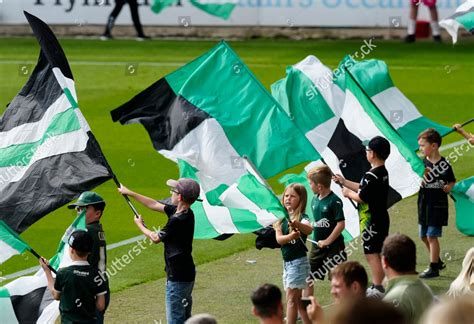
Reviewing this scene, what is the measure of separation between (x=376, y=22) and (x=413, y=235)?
2077 cm

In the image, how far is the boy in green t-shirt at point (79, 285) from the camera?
31.9 ft

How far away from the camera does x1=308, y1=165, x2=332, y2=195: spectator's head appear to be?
1191cm

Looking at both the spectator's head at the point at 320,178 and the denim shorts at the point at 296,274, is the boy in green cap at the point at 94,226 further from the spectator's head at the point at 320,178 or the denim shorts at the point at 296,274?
the spectator's head at the point at 320,178

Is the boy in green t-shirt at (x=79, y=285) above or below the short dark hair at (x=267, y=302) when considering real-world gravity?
below

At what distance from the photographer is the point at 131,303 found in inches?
507

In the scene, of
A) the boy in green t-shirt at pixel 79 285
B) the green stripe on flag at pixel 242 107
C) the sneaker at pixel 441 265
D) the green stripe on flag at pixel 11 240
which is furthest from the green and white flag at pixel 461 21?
the boy in green t-shirt at pixel 79 285

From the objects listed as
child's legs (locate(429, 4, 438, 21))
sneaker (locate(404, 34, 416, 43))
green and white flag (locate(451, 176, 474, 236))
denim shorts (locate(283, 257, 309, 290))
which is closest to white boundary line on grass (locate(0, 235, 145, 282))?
denim shorts (locate(283, 257, 309, 290))

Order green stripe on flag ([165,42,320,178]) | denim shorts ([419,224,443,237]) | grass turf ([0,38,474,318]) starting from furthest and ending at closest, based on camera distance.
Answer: grass turf ([0,38,474,318]), denim shorts ([419,224,443,237]), green stripe on flag ([165,42,320,178])

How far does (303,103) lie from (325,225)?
9.33ft

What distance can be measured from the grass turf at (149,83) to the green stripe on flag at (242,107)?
165cm

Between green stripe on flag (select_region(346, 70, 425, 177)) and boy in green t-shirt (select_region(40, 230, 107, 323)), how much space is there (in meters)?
4.69

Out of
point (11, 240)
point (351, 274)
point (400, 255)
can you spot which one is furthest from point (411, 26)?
point (351, 274)

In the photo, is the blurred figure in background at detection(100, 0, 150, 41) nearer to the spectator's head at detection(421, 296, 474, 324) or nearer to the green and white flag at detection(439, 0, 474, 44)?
the green and white flag at detection(439, 0, 474, 44)

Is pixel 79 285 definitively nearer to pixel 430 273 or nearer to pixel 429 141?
pixel 430 273
